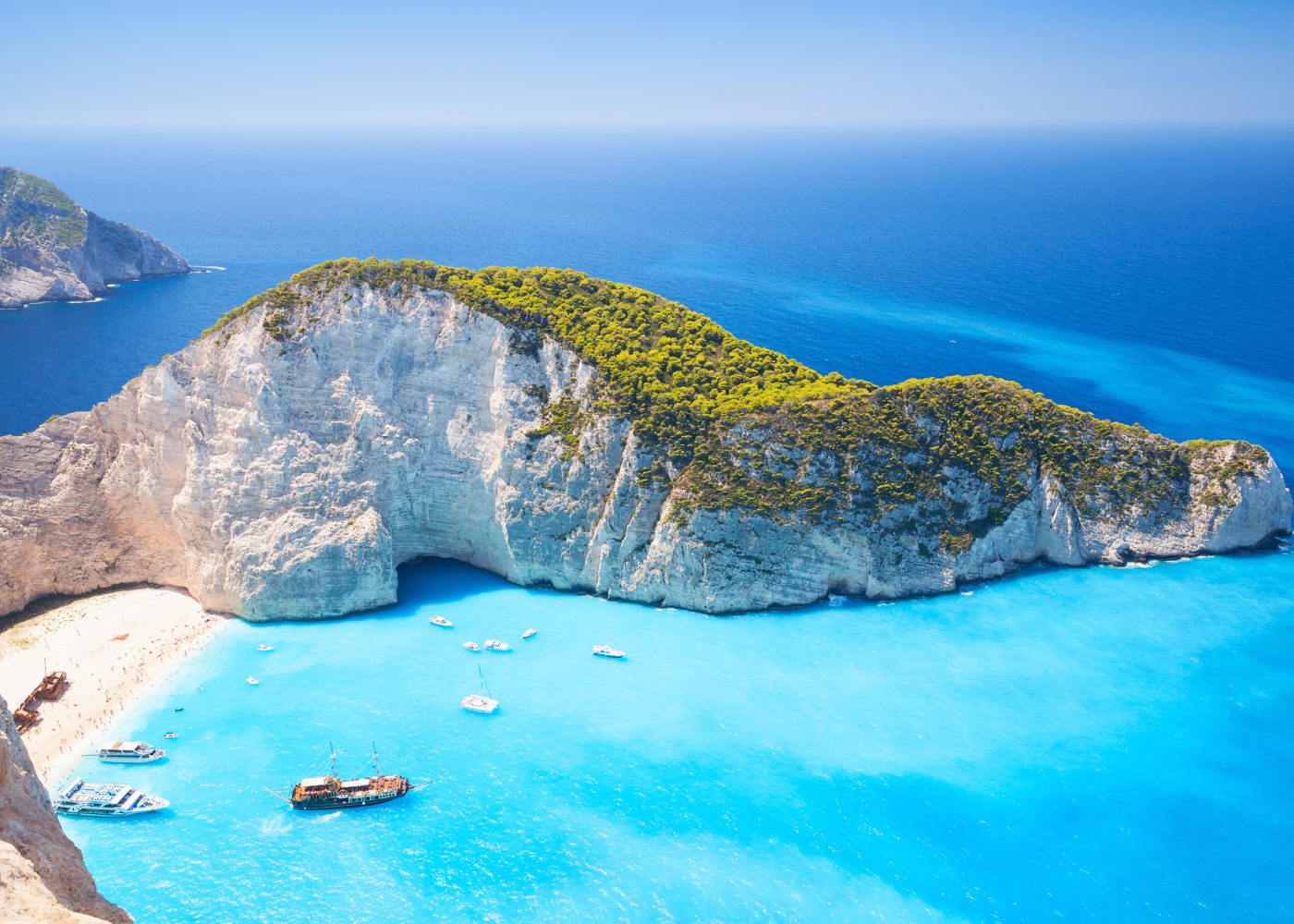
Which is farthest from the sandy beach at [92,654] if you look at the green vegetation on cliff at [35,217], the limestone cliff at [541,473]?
the green vegetation on cliff at [35,217]

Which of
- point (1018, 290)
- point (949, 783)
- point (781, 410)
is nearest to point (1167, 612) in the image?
point (949, 783)

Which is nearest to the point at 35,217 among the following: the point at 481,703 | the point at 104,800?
the point at 104,800

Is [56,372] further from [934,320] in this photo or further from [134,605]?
[934,320]

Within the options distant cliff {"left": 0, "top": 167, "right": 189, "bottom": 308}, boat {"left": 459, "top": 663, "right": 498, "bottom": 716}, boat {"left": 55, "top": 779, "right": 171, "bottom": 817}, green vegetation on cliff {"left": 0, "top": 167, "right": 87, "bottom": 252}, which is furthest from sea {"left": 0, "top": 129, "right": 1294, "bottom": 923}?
green vegetation on cliff {"left": 0, "top": 167, "right": 87, "bottom": 252}

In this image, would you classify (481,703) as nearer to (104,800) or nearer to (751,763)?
(751,763)

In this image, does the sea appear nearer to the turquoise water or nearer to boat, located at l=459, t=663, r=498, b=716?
the turquoise water

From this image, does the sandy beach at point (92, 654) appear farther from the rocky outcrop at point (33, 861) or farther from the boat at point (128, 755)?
the rocky outcrop at point (33, 861)
